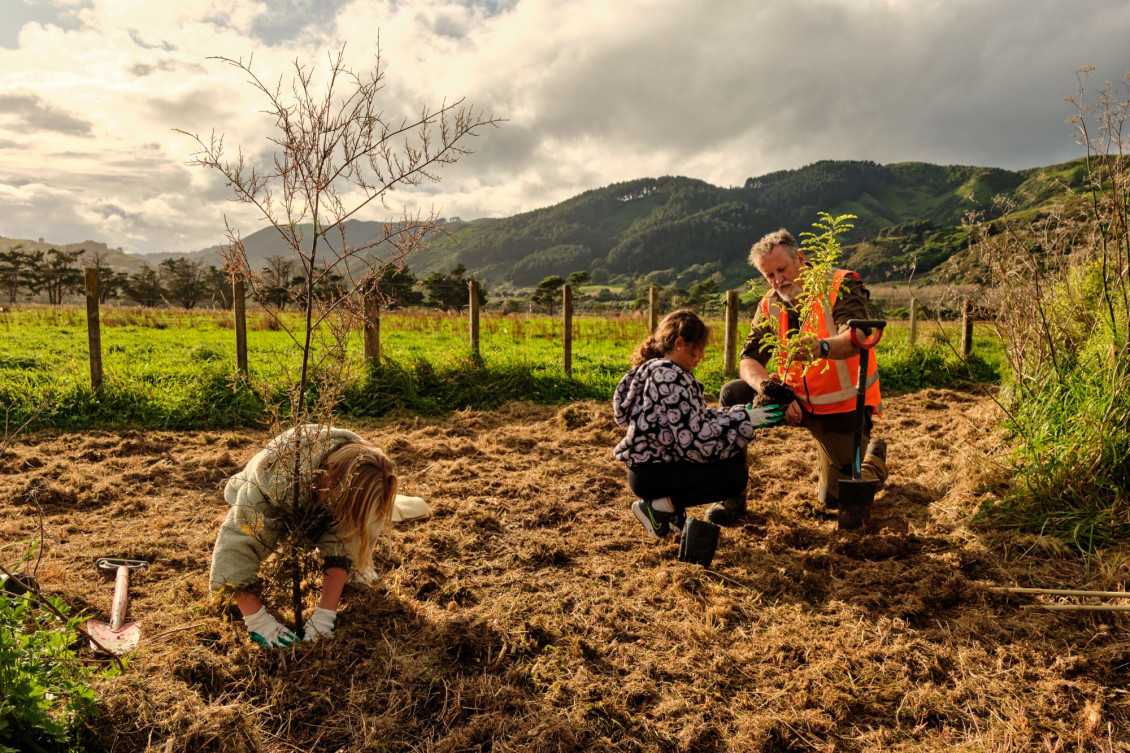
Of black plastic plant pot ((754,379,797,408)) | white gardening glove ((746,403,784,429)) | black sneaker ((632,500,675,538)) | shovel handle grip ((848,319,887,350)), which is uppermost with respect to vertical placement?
shovel handle grip ((848,319,887,350))

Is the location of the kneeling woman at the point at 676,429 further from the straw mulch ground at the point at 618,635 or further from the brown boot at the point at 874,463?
the brown boot at the point at 874,463

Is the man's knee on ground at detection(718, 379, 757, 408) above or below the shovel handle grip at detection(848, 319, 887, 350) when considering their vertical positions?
below

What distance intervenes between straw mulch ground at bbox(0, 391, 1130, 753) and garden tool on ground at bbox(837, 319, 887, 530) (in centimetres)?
19

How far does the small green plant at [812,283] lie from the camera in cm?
358

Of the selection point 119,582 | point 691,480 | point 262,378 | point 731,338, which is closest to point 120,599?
point 119,582

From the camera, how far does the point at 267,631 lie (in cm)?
275

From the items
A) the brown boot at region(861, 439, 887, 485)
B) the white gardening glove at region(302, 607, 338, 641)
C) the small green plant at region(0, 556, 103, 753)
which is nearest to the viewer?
the small green plant at region(0, 556, 103, 753)

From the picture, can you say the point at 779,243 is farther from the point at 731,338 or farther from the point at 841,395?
the point at 731,338

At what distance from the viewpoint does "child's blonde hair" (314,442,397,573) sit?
108 inches

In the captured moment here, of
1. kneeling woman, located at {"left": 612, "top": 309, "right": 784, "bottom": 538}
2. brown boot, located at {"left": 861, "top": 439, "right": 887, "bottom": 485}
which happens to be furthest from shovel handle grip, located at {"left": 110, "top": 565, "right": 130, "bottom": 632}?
brown boot, located at {"left": 861, "top": 439, "right": 887, "bottom": 485}

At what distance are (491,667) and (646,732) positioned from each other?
77 cm

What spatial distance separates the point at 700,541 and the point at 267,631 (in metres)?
2.41

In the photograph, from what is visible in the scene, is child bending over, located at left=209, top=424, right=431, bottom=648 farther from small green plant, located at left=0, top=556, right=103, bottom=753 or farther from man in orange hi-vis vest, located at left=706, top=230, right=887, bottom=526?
man in orange hi-vis vest, located at left=706, top=230, right=887, bottom=526

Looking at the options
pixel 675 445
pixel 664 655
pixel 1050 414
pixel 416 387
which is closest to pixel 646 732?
pixel 664 655
